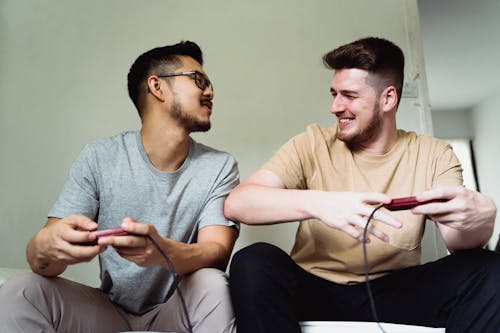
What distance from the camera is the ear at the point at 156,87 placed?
1.63m

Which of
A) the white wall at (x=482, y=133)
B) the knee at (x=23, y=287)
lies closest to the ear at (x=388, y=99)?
the knee at (x=23, y=287)

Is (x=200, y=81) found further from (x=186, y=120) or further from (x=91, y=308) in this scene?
(x=91, y=308)

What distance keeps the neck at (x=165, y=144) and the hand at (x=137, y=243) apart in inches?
16.8

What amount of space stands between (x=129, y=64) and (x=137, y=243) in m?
1.52

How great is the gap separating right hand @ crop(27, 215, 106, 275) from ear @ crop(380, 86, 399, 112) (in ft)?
3.19

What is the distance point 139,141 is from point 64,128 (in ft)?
2.97

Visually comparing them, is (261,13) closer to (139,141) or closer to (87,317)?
(139,141)

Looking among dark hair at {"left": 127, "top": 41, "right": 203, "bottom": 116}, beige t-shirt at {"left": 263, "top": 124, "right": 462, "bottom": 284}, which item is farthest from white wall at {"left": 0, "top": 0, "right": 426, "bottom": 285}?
beige t-shirt at {"left": 263, "top": 124, "right": 462, "bottom": 284}

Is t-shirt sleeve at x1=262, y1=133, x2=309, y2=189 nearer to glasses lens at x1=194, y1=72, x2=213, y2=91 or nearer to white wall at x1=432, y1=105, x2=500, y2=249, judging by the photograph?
glasses lens at x1=194, y1=72, x2=213, y2=91

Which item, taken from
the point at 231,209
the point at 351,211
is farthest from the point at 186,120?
the point at 351,211

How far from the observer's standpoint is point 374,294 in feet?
4.26

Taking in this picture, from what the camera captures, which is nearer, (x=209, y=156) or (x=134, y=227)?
(x=134, y=227)

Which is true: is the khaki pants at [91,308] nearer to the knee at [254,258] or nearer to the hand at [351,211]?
the knee at [254,258]

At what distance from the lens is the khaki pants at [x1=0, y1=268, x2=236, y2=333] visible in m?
1.08
